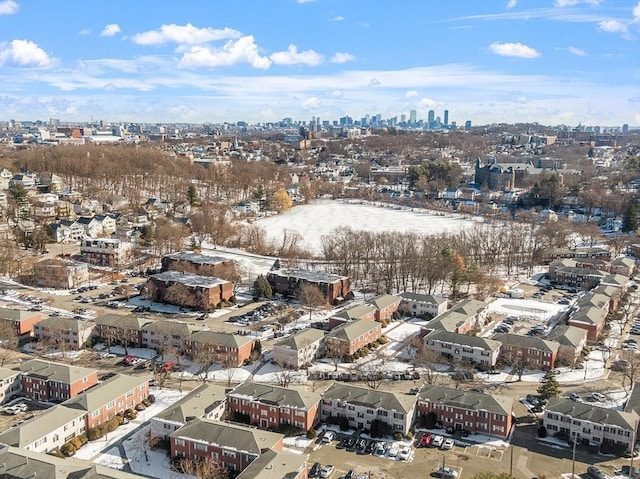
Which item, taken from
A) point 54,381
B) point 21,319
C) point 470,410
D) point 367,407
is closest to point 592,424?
point 470,410

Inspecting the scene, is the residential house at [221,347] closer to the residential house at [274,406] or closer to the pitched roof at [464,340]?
the residential house at [274,406]

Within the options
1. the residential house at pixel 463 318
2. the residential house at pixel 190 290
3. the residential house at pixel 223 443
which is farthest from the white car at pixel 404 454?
the residential house at pixel 190 290

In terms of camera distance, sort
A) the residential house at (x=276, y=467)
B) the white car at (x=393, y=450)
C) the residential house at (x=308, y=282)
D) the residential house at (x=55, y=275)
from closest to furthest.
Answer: the residential house at (x=276, y=467) < the white car at (x=393, y=450) < the residential house at (x=308, y=282) < the residential house at (x=55, y=275)

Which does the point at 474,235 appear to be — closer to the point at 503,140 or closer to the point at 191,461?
the point at 191,461

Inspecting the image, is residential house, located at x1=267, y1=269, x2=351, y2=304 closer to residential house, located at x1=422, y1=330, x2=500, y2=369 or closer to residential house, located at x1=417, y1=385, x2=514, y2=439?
residential house, located at x1=422, y1=330, x2=500, y2=369

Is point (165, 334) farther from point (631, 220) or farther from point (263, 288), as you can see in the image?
point (631, 220)
